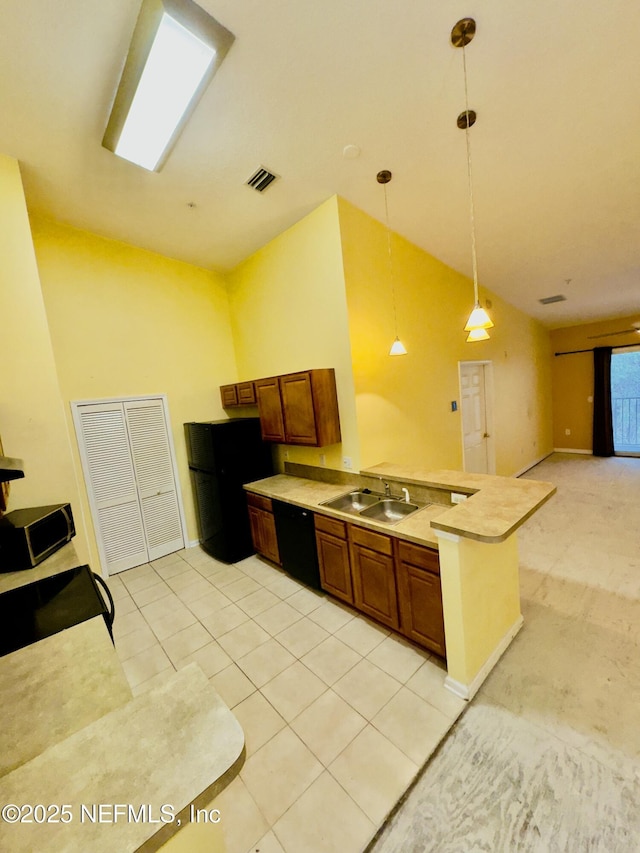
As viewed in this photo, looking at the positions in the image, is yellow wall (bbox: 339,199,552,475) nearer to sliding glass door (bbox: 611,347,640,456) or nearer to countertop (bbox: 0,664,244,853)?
countertop (bbox: 0,664,244,853)

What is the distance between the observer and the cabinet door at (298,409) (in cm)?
288

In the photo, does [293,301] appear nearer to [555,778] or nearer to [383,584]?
[383,584]

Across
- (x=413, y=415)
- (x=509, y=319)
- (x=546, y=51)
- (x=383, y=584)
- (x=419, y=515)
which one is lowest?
(x=383, y=584)

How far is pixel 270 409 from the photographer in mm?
3311

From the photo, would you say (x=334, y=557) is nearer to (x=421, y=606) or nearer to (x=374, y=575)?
(x=374, y=575)

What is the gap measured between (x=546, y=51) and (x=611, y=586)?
142 inches

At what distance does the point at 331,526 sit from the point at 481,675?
4.19 ft

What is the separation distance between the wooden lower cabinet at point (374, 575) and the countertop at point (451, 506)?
0.35 ft

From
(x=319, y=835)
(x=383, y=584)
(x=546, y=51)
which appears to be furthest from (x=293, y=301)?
(x=319, y=835)

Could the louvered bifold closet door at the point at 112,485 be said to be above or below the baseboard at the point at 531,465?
above

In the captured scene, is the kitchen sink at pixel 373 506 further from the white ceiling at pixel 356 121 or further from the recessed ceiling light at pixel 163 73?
the recessed ceiling light at pixel 163 73

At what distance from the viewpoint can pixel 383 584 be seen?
2230 millimetres

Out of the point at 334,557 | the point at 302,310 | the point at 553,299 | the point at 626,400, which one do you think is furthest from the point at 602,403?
the point at 334,557

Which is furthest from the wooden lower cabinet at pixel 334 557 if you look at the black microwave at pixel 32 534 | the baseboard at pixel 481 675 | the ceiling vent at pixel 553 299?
the ceiling vent at pixel 553 299
